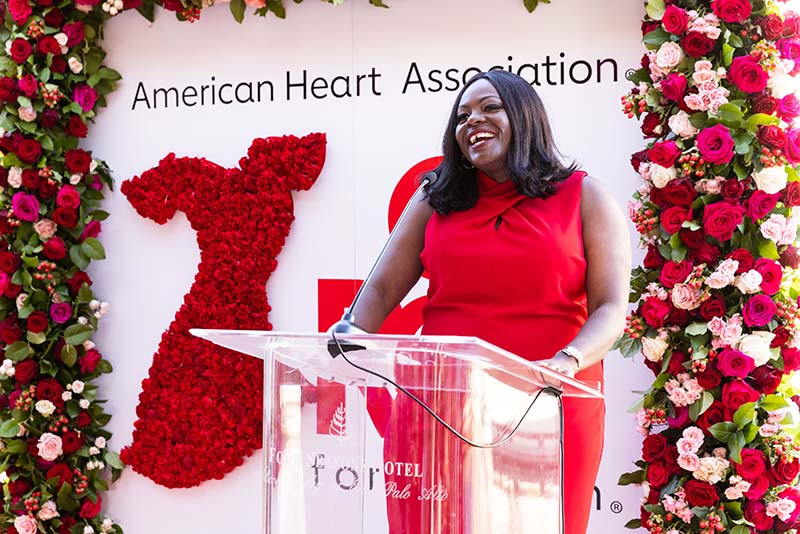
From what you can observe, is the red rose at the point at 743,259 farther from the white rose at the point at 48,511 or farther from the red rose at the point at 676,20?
the white rose at the point at 48,511

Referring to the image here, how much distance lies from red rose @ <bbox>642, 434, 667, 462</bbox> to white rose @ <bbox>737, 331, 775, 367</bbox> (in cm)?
39

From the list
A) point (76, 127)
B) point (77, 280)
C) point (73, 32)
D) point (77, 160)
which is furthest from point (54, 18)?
point (77, 280)

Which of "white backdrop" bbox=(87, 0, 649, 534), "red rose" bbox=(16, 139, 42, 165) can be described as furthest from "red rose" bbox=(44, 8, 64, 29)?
"red rose" bbox=(16, 139, 42, 165)

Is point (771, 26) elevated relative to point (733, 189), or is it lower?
elevated

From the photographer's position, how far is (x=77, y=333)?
4008mm

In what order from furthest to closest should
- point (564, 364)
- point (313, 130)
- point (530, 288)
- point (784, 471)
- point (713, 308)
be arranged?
point (313, 130)
point (713, 308)
point (784, 471)
point (530, 288)
point (564, 364)

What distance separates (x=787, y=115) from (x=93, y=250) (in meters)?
2.62

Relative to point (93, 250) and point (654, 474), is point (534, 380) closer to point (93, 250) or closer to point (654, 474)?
point (654, 474)

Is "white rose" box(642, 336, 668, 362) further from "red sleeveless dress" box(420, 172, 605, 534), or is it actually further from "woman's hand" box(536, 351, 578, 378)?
"woman's hand" box(536, 351, 578, 378)

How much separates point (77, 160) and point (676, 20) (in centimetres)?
236

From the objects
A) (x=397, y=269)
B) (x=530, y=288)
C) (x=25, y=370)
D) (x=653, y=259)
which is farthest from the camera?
(x=25, y=370)

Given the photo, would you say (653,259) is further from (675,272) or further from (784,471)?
(784,471)

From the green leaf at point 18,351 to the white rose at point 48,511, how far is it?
58 cm

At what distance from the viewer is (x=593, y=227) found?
2195 mm
